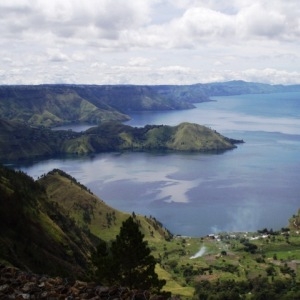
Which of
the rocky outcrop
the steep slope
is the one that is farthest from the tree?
the steep slope

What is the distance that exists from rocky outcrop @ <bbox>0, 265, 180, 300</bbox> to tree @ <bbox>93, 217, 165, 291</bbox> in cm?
2210

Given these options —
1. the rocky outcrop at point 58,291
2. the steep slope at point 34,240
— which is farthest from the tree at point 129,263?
the steep slope at point 34,240

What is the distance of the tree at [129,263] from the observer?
4662 centimetres

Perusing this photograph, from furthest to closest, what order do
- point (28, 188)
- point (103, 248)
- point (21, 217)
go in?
point (28, 188) < point (21, 217) < point (103, 248)

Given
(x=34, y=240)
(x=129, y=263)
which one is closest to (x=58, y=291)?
(x=129, y=263)

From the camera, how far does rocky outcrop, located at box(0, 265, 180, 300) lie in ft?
71.1

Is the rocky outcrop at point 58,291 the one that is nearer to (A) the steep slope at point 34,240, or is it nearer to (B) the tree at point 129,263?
(B) the tree at point 129,263

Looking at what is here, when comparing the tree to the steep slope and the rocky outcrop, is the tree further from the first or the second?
the steep slope

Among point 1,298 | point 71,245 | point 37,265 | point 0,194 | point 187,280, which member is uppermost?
point 1,298

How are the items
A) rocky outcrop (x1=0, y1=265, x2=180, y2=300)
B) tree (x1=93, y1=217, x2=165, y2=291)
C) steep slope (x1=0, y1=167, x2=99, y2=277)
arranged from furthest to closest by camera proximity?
1. steep slope (x1=0, y1=167, x2=99, y2=277)
2. tree (x1=93, y1=217, x2=165, y2=291)
3. rocky outcrop (x1=0, y1=265, x2=180, y2=300)

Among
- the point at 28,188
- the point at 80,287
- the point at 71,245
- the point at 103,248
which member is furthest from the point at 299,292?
the point at 80,287

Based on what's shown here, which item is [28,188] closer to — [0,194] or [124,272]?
[0,194]

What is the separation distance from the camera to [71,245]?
388 ft

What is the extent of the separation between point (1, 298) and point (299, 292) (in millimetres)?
163306
